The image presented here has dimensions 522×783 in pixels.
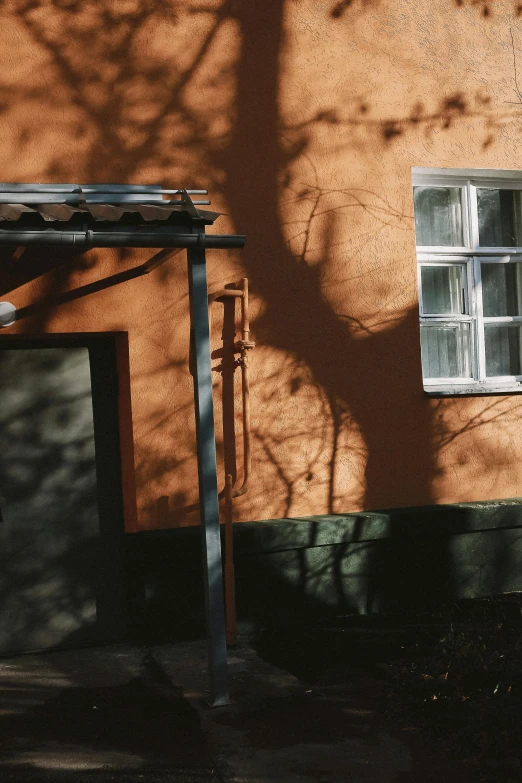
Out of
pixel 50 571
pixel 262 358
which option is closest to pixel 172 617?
pixel 50 571

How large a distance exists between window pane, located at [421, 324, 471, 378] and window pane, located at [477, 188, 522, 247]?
2.53ft

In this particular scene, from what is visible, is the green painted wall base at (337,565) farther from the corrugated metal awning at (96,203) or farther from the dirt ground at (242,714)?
the corrugated metal awning at (96,203)

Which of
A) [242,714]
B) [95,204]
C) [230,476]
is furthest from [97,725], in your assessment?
[95,204]

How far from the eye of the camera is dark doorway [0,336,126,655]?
232 inches

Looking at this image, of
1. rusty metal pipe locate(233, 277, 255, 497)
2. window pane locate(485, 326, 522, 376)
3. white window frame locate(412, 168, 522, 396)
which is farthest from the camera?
window pane locate(485, 326, 522, 376)

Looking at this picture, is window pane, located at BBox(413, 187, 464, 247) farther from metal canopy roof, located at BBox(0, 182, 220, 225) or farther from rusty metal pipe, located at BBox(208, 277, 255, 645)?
metal canopy roof, located at BBox(0, 182, 220, 225)

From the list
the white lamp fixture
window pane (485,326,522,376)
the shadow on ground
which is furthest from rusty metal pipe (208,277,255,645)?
window pane (485,326,522,376)

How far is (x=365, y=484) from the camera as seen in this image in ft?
21.8

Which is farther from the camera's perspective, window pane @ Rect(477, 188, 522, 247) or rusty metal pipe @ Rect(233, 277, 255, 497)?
window pane @ Rect(477, 188, 522, 247)

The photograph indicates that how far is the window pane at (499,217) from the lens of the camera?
7262mm

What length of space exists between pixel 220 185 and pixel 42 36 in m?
1.50

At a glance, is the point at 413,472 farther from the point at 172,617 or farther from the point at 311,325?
the point at 172,617

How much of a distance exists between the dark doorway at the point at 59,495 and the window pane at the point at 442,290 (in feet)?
8.46

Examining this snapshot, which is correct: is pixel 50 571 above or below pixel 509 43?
below
